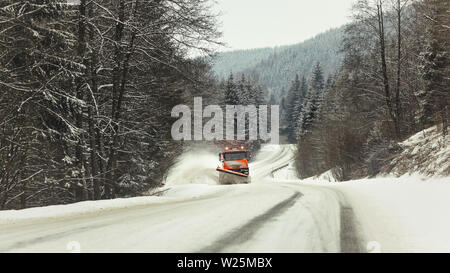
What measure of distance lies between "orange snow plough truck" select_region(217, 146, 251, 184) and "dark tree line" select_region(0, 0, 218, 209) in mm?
6907

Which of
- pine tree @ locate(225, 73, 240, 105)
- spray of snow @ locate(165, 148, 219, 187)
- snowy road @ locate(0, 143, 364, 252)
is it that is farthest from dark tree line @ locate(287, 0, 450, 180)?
pine tree @ locate(225, 73, 240, 105)

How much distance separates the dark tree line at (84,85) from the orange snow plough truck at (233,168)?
6907 millimetres

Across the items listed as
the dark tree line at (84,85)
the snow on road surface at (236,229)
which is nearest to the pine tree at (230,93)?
the dark tree line at (84,85)

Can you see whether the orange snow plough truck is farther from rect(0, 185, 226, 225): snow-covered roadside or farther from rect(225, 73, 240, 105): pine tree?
rect(225, 73, 240, 105): pine tree

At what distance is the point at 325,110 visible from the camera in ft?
170

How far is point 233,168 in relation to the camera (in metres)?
24.2

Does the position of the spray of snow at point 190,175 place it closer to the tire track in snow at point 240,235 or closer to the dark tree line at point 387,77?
the dark tree line at point 387,77

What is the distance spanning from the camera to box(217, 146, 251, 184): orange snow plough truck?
78.9 ft

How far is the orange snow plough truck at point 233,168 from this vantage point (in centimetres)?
2405

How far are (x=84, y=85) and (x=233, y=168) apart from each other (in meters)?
14.4

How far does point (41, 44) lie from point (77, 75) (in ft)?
3.92

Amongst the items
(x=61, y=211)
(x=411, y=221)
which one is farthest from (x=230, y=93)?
(x=411, y=221)

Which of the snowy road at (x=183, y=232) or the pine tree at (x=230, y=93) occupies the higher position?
the pine tree at (x=230, y=93)
